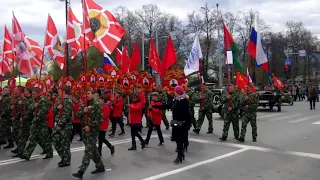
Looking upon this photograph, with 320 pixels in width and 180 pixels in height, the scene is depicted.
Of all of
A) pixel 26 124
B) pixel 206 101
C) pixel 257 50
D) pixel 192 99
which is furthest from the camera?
pixel 192 99

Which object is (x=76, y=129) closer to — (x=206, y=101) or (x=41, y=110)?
(x=41, y=110)

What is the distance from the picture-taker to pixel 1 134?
9.54 meters

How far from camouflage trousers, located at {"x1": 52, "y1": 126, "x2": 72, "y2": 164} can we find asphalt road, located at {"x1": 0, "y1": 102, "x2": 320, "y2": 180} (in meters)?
0.26

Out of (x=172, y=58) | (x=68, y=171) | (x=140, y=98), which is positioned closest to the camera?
(x=68, y=171)

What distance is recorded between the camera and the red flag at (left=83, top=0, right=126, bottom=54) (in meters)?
7.69

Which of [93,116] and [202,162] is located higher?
[93,116]

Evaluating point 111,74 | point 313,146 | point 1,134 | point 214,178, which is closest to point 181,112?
point 214,178

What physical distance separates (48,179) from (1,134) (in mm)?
3791

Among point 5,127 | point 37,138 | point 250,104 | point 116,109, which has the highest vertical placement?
point 250,104

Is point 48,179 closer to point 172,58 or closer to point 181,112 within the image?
point 181,112

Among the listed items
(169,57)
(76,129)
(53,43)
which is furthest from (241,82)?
(53,43)

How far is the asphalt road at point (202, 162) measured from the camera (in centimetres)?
667

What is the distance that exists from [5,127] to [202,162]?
18.0ft

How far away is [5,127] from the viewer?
959 centimetres
